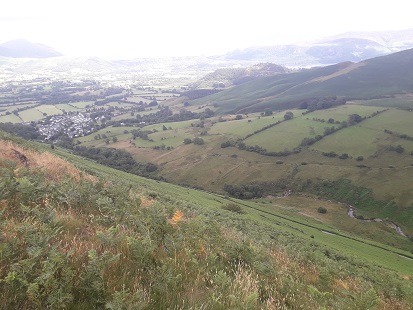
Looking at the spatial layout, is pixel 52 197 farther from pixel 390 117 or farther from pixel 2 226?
pixel 390 117

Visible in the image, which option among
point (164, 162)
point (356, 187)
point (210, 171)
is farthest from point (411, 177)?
point (164, 162)

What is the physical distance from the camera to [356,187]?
10450 centimetres

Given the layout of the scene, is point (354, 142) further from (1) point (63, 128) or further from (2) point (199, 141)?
(1) point (63, 128)

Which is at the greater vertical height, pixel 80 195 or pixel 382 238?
pixel 80 195

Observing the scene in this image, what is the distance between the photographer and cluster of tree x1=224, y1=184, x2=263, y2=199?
107750 millimetres

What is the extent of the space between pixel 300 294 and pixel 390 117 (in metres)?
170

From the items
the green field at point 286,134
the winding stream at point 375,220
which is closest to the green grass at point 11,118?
the green field at point 286,134

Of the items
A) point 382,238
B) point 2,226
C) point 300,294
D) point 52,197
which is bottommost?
point 382,238

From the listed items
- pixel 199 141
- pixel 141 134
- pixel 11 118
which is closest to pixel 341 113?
pixel 199 141

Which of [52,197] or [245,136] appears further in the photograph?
[245,136]

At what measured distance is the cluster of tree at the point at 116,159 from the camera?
122 meters

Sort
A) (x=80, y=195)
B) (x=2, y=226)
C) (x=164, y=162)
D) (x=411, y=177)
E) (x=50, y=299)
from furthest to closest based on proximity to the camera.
Answer: 1. (x=164, y=162)
2. (x=411, y=177)
3. (x=80, y=195)
4. (x=2, y=226)
5. (x=50, y=299)

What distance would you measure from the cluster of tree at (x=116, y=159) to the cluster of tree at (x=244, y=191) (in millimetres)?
33074

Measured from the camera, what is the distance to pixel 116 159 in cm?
13150
